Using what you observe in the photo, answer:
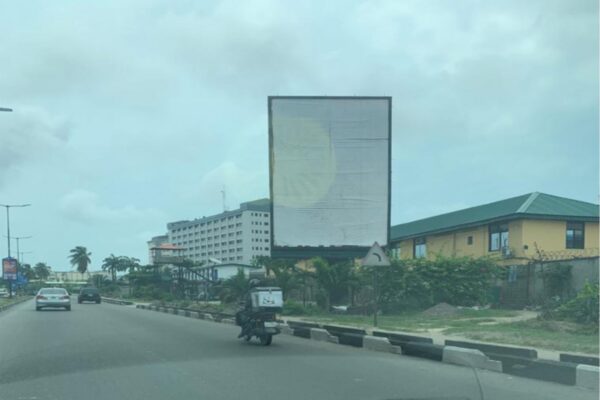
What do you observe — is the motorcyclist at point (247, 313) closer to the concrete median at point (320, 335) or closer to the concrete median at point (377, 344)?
the concrete median at point (320, 335)

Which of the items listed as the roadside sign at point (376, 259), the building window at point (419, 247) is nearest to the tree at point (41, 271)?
the building window at point (419, 247)

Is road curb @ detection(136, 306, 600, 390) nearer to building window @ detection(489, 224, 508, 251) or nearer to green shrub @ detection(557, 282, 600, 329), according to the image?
green shrub @ detection(557, 282, 600, 329)

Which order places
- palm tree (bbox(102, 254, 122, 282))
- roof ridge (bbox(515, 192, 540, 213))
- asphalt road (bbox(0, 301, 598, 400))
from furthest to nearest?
palm tree (bbox(102, 254, 122, 282)), roof ridge (bbox(515, 192, 540, 213)), asphalt road (bbox(0, 301, 598, 400))

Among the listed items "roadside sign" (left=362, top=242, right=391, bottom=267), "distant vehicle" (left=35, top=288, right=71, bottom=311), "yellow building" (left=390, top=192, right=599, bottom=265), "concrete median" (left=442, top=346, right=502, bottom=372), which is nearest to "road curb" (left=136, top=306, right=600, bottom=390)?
"concrete median" (left=442, top=346, right=502, bottom=372)

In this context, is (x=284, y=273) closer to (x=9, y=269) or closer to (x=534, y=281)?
(x=534, y=281)

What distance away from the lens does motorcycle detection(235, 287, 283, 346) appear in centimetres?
1516

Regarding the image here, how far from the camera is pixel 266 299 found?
15.2 meters

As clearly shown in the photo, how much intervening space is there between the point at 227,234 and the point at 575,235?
54.7 m

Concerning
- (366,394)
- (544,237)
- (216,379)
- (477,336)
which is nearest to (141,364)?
(216,379)

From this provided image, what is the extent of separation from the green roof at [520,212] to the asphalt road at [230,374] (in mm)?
25385

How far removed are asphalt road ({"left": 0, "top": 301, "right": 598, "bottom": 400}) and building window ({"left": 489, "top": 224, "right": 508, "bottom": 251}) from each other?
25744 millimetres

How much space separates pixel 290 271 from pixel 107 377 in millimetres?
21538

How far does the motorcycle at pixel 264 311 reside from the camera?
15164mm

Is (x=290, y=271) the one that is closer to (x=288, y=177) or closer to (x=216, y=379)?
(x=288, y=177)
